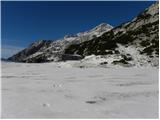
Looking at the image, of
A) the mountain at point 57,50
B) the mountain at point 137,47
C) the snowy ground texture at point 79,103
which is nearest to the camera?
the snowy ground texture at point 79,103

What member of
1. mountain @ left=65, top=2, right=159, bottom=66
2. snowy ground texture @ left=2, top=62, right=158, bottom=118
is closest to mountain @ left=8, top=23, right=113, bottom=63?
mountain @ left=65, top=2, right=159, bottom=66

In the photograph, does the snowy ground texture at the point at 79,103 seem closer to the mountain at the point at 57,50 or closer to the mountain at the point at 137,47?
the mountain at the point at 137,47

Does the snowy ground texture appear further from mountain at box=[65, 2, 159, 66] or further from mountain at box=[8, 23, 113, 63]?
mountain at box=[8, 23, 113, 63]

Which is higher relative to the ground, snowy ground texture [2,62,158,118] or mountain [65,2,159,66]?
mountain [65,2,159,66]

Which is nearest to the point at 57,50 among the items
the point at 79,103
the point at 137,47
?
the point at 137,47

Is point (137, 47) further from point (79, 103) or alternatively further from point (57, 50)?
point (57, 50)

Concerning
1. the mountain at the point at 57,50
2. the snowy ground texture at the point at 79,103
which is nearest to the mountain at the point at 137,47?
the mountain at the point at 57,50

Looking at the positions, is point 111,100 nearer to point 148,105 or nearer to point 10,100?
point 148,105

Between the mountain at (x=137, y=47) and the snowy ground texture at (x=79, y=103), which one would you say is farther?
the mountain at (x=137, y=47)

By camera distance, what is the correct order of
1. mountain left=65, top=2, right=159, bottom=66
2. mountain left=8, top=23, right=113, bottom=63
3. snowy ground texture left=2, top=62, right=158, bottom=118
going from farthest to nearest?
mountain left=8, top=23, right=113, bottom=63
mountain left=65, top=2, right=159, bottom=66
snowy ground texture left=2, top=62, right=158, bottom=118

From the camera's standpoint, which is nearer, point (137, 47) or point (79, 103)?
point (79, 103)

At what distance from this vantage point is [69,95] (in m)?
11.2

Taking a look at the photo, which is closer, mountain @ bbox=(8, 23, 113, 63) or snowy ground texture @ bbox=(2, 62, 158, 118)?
snowy ground texture @ bbox=(2, 62, 158, 118)

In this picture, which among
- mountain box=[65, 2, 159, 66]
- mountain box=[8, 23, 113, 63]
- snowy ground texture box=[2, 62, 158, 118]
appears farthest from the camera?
mountain box=[8, 23, 113, 63]
